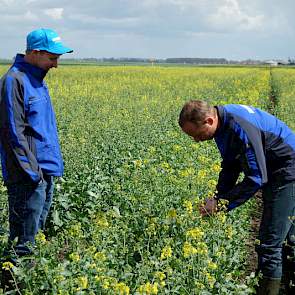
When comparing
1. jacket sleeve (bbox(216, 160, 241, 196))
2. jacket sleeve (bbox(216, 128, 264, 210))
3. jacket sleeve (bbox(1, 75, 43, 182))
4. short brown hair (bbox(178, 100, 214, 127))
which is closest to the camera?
short brown hair (bbox(178, 100, 214, 127))

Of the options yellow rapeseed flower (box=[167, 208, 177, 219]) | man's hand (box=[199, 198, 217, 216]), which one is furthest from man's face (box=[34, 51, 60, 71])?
man's hand (box=[199, 198, 217, 216])

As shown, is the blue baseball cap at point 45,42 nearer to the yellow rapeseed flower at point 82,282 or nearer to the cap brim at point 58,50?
the cap brim at point 58,50

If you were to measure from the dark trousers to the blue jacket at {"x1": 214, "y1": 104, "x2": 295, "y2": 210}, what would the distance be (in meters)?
0.09

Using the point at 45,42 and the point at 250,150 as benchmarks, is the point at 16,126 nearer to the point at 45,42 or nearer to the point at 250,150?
the point at 45,42

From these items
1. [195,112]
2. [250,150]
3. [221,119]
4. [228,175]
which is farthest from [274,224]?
[195,112]

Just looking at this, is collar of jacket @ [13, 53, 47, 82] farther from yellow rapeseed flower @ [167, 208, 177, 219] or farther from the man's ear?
yellow rapeseed flower @ [167, 208, 177, 219]

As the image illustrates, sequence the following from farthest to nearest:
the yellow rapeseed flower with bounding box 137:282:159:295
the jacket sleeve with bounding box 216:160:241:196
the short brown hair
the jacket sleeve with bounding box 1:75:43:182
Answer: the jacket sleeve with bounding box 216:160:241:196
the jacket sleeve with bounding box 1:75:43:182
the short brown hair
the yellow rapeseed flower with bounding box 137:282:159:295

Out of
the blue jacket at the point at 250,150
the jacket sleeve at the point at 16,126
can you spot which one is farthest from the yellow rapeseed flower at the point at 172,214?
the jacket sleeve at the point at 16,126

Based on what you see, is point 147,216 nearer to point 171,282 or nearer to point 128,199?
point 128,199

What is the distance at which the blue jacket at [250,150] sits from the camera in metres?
3.70

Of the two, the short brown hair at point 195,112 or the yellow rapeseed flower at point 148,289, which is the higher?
the short brown hair at point 195,112

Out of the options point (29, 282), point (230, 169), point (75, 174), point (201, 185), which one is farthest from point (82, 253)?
point (75, 174)

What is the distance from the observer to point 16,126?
3.81 m

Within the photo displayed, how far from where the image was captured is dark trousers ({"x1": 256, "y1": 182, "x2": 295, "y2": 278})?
4.05 m
